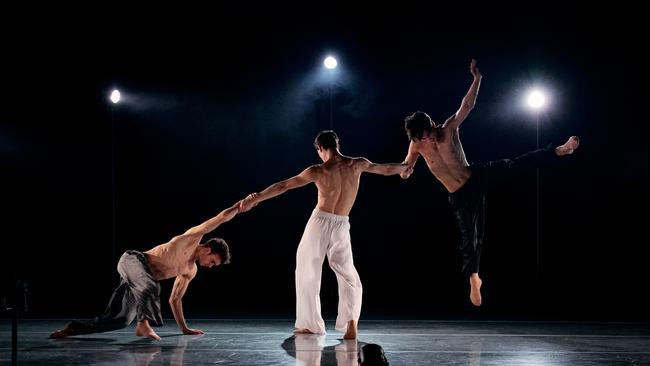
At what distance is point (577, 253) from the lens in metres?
7.99

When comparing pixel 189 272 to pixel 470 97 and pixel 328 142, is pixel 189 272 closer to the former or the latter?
pixel 328 142

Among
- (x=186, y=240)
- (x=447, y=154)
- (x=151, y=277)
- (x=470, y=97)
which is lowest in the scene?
(x=151, y=277)

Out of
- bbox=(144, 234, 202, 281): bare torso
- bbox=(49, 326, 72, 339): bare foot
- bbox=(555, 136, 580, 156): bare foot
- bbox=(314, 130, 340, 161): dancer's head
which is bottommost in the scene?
bbox=(49, 326, 72, 339): bare foot

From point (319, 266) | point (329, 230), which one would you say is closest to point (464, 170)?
point (329, 230)

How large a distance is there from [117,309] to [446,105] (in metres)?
4.38

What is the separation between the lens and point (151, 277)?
Answer: 17.2 ft

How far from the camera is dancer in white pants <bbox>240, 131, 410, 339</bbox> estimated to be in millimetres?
5340

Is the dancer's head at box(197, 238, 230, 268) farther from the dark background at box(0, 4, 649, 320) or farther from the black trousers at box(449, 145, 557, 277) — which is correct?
the dark background at box(0, 4, 649, 320)

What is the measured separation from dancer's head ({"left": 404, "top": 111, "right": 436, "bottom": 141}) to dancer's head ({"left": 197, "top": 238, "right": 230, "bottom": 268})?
1.58 m

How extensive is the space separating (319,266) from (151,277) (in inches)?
49.5

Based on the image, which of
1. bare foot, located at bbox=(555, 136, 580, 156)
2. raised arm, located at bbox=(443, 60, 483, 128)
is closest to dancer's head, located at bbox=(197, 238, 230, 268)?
raised arm, located at bbox=(443, 60, 483, 128)

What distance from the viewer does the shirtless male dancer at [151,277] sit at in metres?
5.14

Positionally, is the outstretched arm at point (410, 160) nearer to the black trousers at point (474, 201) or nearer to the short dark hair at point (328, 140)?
the black trousers at point (474, 201)

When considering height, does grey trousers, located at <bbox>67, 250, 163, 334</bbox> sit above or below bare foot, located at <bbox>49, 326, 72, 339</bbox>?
above
